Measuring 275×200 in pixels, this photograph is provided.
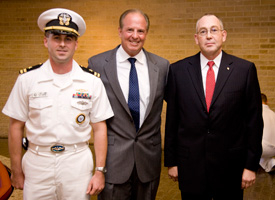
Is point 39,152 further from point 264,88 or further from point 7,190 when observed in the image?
point 264,88

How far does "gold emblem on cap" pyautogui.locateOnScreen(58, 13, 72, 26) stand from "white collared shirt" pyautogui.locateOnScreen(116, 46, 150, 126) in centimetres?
51

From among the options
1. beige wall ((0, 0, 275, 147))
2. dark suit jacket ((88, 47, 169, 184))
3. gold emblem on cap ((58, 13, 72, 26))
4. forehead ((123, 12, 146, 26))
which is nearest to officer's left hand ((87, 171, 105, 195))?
dark suit jacket ((88, 47, 169, 184))

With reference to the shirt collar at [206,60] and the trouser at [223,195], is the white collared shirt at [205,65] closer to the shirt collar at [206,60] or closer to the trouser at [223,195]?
the shirt collar at [206,60]

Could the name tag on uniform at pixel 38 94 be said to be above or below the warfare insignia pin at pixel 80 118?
above

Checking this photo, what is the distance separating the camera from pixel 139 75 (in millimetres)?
2299

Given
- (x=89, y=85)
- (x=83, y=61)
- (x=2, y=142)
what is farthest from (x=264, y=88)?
(x=2, y=142)

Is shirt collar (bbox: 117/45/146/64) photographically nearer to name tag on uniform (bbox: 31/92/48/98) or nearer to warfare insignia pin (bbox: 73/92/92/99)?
warfare insignia pin (bbox: 73/92/92/99)

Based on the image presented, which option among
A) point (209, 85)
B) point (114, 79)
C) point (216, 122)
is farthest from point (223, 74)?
point (114, 79)

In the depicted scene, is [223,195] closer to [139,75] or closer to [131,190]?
[131,190]

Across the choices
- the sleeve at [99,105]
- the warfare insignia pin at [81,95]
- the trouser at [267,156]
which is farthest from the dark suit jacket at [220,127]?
the trouser at [267,156]

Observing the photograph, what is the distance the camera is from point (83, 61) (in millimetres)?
6297

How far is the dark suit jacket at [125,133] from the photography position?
2195 mm

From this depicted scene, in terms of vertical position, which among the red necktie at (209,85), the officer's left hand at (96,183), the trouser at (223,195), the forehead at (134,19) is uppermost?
the forehead at (134,19)

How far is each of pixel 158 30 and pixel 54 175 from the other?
14.6 feet
